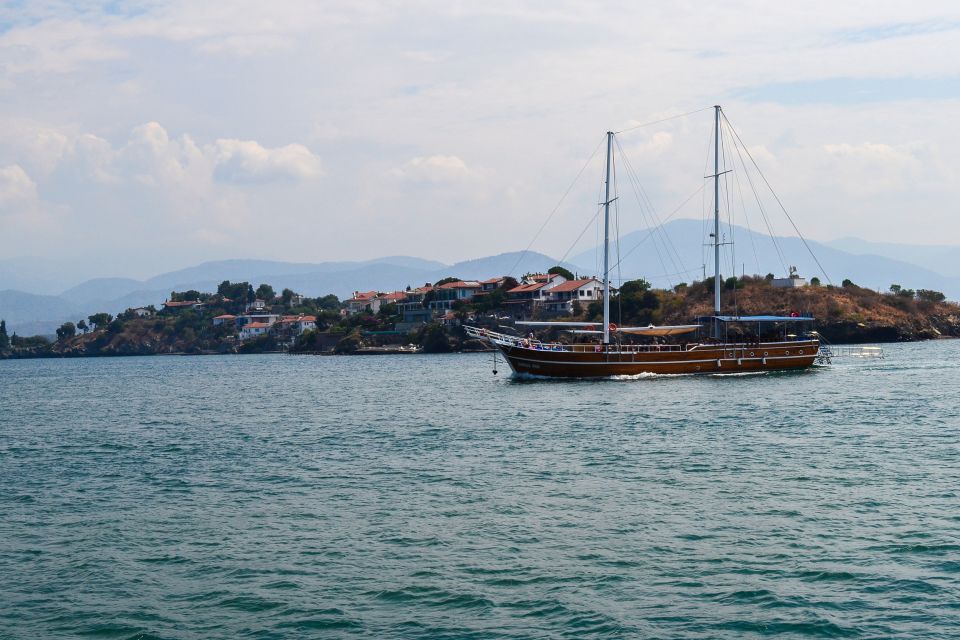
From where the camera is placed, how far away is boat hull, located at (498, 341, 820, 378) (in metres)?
59.7

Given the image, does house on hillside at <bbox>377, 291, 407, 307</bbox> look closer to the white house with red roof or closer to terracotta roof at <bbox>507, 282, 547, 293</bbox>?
the white house with red roof

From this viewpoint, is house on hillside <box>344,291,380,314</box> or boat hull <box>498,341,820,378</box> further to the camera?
house on hillside <box>344,291,380,314</box>

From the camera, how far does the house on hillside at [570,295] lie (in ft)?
423

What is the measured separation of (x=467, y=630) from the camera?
547 inches

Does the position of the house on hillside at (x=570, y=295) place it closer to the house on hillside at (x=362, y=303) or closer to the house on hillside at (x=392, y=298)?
the house on hillside at (x=392, y=298)

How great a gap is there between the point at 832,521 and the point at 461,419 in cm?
2273

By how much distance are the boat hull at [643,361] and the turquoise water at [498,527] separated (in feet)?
62.7

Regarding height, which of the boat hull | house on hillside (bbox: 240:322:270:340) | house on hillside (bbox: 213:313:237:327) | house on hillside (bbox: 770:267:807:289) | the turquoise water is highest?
house on hillside (bbox: 770:267:807:289)

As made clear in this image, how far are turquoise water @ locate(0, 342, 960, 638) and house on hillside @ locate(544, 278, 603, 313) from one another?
8838 centimetres

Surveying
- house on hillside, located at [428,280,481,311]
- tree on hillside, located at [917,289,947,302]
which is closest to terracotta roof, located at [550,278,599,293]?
house on hillside, located at [428,280,481,311]

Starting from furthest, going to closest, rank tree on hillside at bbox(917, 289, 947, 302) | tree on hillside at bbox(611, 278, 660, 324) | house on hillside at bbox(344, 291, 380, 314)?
1. house on hillside at bbox(344, 291, 380, 314)
2. tree on hillside at bbox(917, 289, 947, 302)
3. tree on hillside at bbox(611, 278, 660, 324)

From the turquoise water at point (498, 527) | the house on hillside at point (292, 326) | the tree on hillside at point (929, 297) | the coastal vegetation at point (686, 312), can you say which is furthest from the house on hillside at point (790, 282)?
the house on hillside at point (292, 326)

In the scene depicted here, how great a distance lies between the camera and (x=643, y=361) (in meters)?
59.9

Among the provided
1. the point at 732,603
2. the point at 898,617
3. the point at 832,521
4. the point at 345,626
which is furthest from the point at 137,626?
the point at 832,521
